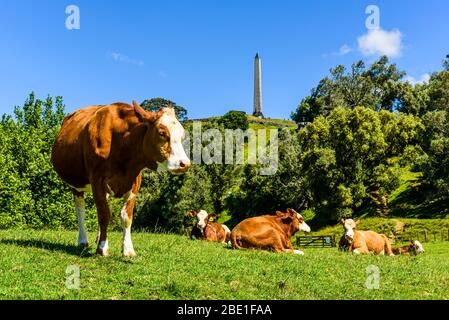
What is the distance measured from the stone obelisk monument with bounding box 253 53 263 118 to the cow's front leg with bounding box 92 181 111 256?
16079cm

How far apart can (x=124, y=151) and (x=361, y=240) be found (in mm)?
11868

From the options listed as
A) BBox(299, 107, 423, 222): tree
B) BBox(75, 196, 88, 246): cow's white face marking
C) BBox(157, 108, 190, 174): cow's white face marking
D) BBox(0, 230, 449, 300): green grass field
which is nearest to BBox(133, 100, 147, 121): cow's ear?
BBox(157, 108, 190, 174): cow's white face marking

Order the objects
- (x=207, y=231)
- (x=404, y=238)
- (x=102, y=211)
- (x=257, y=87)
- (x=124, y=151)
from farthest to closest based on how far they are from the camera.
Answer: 1. (x=257, y=87)
2. (x=404, y=238)
3. (x=207, y=231)
4. (x=102, y=211)
5. (x=124, y=151)

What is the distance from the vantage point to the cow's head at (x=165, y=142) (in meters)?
8.95

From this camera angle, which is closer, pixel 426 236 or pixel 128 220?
pixel 128 220

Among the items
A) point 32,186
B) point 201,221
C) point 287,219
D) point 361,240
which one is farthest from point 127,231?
point 32,186

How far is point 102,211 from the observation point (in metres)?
9.92

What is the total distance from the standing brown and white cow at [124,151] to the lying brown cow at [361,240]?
410 inches

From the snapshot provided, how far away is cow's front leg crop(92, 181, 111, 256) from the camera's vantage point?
9.72 metres

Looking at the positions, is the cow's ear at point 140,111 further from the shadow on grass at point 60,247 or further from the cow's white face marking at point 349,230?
the cow's white face marking at point 349,230

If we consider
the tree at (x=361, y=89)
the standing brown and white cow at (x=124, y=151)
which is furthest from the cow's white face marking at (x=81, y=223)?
the tree at (x=361, y=89)

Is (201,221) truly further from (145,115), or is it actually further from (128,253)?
(145,115)

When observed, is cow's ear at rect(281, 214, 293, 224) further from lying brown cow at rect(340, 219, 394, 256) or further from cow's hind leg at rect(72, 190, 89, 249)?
cow's hind leg at rect(72, 190, 89, 249)

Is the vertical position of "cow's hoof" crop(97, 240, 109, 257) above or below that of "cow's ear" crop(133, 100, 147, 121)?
below
